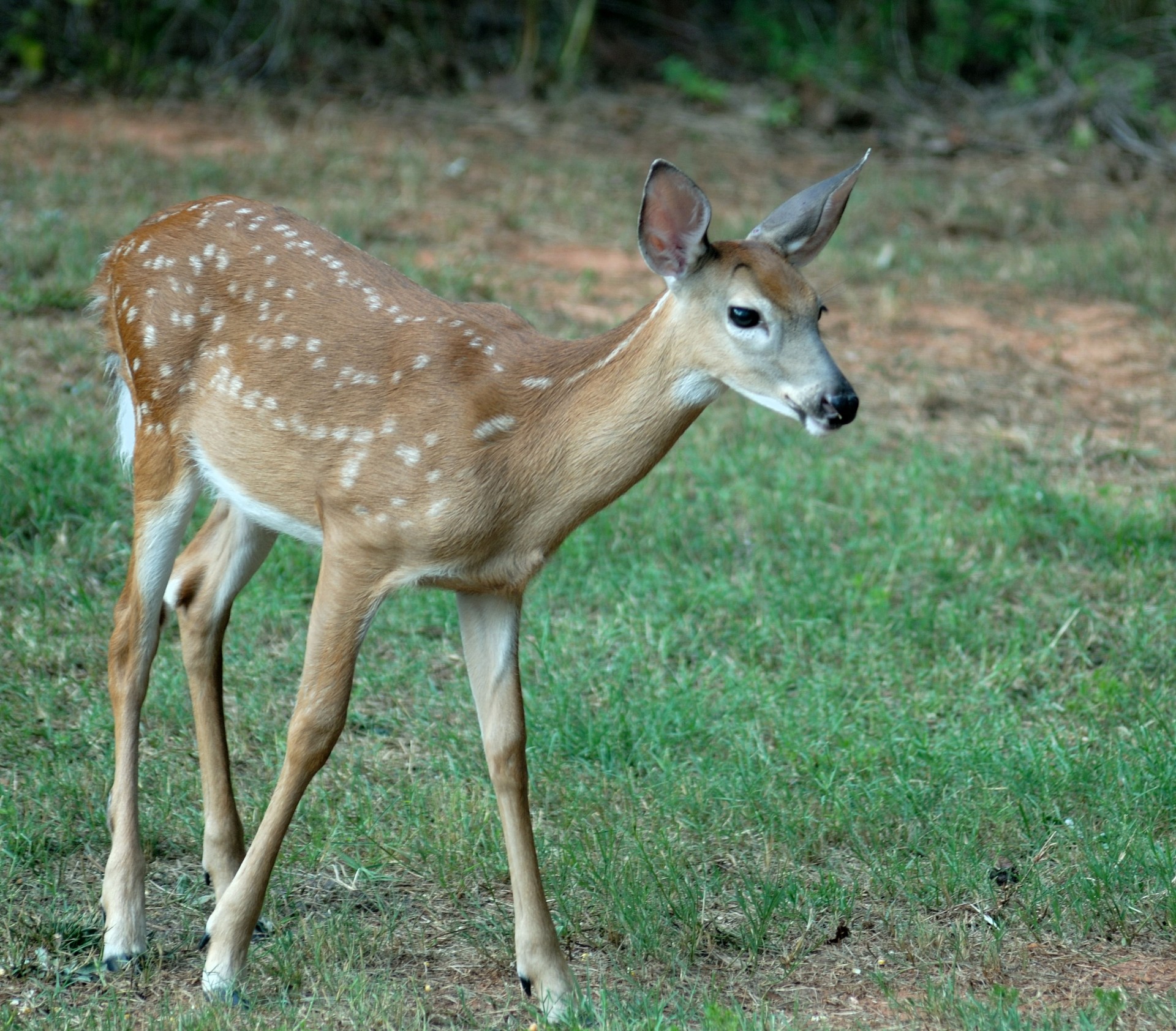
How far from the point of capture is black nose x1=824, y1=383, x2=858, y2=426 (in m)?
3.46

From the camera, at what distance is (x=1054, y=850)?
14.2ft

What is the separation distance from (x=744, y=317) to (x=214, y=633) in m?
1.74

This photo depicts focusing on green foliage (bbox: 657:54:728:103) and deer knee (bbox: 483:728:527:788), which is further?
green foliage (bbox: 657:54:728:103)

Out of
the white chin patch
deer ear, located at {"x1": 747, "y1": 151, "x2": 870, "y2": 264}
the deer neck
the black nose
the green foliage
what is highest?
deer ear, located at {"x1": 747, "y1": 151, "x2": 870, "y2": 264}

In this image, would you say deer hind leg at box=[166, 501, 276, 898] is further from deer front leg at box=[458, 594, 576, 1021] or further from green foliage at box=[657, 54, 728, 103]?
green foliage at box=[657, 54, 728, 103]

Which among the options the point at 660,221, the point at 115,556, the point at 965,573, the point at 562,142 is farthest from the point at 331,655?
the point at 562,142

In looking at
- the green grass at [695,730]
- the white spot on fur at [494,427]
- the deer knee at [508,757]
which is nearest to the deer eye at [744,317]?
the white spot on fur at [494,427]

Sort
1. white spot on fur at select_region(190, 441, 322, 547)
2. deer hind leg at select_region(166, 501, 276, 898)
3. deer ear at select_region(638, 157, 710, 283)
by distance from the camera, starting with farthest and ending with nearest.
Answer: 1. deer hind leg at select_region(166, 501, 276, 898)
2. white spot on fur at select_region(190, 441, 322, 547)
3. deer ear at select_region(638, 157, 710, 283)

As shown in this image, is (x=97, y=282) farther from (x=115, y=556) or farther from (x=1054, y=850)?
(x=1054, y=850)

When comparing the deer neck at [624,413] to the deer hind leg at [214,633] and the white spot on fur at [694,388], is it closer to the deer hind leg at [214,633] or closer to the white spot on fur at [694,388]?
the white spot on fur at [694,388]

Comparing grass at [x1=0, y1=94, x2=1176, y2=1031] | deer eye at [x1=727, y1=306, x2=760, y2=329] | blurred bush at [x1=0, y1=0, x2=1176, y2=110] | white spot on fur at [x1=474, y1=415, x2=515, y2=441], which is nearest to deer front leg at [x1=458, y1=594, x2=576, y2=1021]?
grass at [x1=0, y1=94, x2=1176, y2=1031]

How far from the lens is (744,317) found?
11.7ft

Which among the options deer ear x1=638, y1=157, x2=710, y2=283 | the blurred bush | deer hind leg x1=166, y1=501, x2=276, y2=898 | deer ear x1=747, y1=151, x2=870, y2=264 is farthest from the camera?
the blurred bush

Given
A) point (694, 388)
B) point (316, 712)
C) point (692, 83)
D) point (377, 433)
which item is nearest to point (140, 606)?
point (316, 712)
